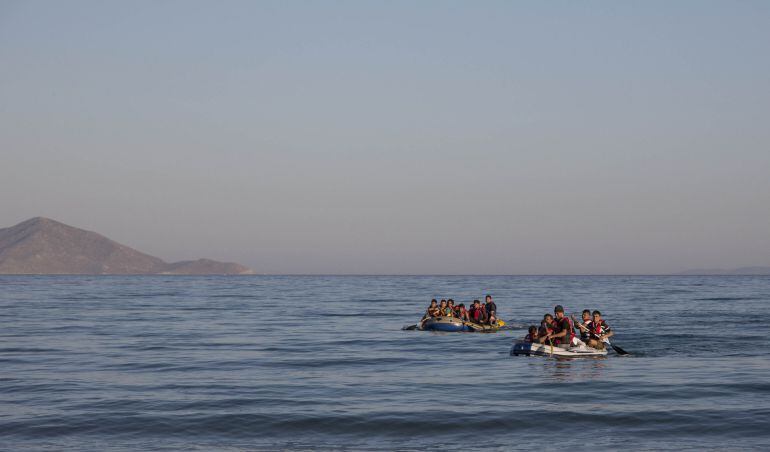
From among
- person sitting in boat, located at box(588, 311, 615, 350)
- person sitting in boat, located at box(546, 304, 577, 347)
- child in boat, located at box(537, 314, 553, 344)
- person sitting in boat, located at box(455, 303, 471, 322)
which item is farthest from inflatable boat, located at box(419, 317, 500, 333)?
child in boat, located at box(537, 314, 553, 344)

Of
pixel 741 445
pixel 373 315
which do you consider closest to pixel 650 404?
pixel 741 445

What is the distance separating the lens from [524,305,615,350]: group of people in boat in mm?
33188

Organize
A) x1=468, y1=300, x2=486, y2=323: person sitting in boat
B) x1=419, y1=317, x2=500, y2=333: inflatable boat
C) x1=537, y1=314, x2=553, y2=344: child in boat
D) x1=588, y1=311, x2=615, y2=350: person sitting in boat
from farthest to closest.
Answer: x1=468, y1=300, x2=486, y2=323: person sitting in boat → x1=419, y1=317, x2=500, y2=333: inflatable boat → x1=588, y1=311, x2=615, y2=350: person sitting in boat → x1=537, y1=314, x2=553, y2=344: child in boat

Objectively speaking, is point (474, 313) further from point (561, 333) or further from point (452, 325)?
point (561, 333)

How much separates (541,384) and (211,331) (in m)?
27.4

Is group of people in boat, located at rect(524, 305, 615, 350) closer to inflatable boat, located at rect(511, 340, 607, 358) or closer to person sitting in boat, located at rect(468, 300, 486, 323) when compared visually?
inflatable boat, located at rect(511, 340, 607, 358)

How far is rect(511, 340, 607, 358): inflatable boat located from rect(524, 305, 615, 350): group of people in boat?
0.56 feet

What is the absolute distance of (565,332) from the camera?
33.4 m

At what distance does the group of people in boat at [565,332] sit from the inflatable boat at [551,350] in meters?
0.17

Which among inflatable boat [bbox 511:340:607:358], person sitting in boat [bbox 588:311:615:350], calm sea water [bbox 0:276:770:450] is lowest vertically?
calm sea water [bbox 0:276:770:450]

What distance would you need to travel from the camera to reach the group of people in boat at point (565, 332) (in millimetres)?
33188

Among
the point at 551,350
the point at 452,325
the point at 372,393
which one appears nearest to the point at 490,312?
the point at 452,325

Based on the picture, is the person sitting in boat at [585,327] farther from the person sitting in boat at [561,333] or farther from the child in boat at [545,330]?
the child in boat at [545,330]

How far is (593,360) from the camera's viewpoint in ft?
109
